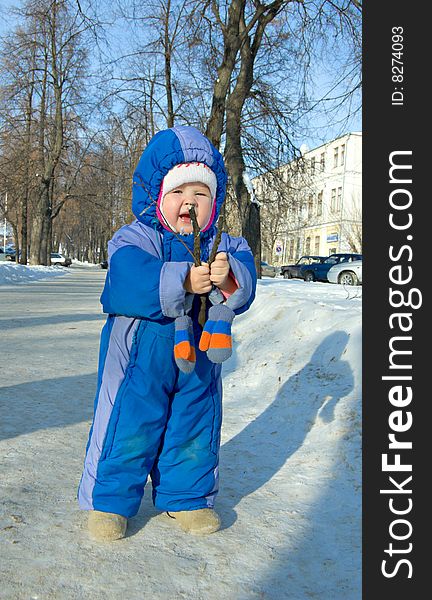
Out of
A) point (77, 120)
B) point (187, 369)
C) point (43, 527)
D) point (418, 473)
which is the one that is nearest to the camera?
point (418, 473)

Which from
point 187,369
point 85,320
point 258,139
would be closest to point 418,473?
point 187,369

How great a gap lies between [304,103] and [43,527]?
11.0 meters

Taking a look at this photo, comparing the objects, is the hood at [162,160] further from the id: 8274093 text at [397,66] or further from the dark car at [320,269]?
the dark car at [320,269]

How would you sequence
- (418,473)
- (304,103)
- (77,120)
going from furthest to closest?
1. (77,120)
2. (304,103)
3. (418,473)

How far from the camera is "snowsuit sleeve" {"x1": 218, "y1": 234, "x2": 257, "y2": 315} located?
202 centimetres

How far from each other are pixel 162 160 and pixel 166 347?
2.37 feet

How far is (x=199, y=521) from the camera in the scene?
6.88 ft

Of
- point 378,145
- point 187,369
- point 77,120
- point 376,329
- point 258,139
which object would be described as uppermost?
point 77,120

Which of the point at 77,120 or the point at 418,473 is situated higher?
the point at 77,120

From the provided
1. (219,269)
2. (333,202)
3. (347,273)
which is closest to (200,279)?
(219,269)

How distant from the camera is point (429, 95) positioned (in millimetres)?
1405

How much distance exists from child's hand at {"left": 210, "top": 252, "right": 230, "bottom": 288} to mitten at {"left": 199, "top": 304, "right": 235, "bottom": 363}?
4.9 inches

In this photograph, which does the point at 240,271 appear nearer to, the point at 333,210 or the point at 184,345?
the point at 184,345

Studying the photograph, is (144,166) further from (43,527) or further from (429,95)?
(43,527)
